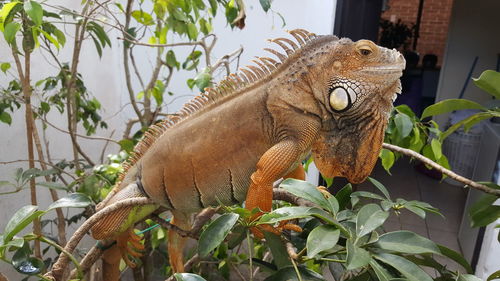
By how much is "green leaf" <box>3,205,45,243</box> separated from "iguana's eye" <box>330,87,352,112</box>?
625 millimetres

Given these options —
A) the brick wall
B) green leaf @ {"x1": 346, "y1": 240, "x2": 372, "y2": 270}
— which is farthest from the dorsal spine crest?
the brick wall

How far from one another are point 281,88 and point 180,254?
2.18 feet

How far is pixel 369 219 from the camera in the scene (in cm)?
67

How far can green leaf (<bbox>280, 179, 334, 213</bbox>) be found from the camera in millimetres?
669

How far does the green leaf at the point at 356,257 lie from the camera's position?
1.80 ft

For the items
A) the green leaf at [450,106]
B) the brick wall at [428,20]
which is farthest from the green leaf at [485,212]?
the brick wall at [428,20]

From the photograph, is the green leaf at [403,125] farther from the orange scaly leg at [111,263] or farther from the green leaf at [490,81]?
the orange scaly leg at [111,263]

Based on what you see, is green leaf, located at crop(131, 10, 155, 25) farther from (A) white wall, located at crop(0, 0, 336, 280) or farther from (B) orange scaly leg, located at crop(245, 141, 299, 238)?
(B) orange scaly leg, located at crop(245, 141, 299, 238)

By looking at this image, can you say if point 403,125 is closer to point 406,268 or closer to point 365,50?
point 365,50

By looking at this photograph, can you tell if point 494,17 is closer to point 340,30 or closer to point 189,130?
point 340,30

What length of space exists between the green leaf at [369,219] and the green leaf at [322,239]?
5 centimetres

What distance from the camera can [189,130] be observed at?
100cm

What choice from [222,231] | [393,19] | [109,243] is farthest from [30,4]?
[393,19]

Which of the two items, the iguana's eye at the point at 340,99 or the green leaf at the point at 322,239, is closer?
the green leaf at the point at 322,239
